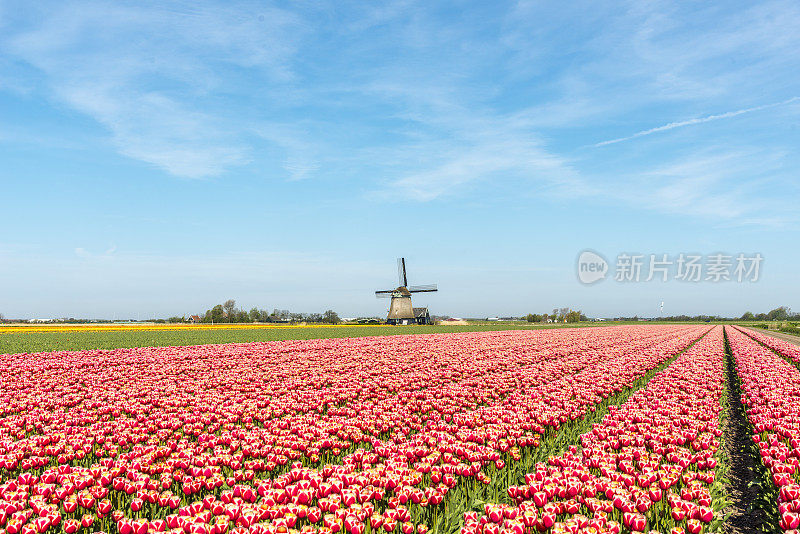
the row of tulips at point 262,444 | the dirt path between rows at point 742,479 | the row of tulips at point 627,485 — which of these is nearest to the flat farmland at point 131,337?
the row of tulips at point 262,444

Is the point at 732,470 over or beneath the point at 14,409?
beneath

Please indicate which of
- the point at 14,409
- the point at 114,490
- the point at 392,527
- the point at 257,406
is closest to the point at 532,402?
the point at 257,406

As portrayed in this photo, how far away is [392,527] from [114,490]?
3.31 metres

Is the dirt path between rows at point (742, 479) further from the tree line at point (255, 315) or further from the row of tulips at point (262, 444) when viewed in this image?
the tree line at point (255, 315)

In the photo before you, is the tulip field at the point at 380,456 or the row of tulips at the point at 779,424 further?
the row of tulips at the point at 779,424

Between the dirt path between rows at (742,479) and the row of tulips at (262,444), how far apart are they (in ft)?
7.71

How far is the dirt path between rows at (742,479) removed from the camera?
5.35m

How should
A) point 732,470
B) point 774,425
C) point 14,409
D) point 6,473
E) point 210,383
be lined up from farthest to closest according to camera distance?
point 210,383, point 14,409, point 774,425, point 732,470, point 6,473

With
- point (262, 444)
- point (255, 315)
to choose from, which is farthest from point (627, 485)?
point (255, 315)

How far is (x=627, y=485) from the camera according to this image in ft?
16.4

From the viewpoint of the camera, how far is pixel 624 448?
638cm

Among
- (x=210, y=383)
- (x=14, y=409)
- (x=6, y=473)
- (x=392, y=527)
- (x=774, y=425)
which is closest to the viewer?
(x=392, y=527)

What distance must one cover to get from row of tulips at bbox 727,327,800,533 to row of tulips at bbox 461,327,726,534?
0.62m

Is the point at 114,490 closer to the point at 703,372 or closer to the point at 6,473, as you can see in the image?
the point at 6,473
